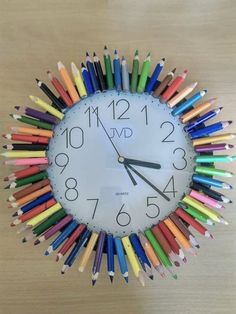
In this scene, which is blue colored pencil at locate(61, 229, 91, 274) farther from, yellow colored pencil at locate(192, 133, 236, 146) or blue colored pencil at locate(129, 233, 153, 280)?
yellow colored pencil at locate(192, 133, 236, 146)

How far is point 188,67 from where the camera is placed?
0.82 metres

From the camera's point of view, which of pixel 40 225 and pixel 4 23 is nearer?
pixel 40 225

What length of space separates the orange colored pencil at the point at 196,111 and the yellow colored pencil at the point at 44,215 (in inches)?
10.2

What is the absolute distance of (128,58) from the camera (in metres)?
0.83

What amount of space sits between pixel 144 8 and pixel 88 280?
0.52 meters

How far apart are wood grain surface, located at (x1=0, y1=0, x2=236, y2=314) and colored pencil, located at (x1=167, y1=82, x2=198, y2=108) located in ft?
0.23

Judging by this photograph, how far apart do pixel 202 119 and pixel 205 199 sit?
5.3 inches

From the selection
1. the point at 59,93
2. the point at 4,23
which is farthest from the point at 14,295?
the point at 4,23

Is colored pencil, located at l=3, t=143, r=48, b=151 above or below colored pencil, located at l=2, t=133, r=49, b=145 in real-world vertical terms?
below

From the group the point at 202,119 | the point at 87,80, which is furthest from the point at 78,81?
the point at 202,119

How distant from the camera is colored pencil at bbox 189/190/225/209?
2.39 ft

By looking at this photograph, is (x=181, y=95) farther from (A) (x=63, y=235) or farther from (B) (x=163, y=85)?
(A) (x=63, y=235)

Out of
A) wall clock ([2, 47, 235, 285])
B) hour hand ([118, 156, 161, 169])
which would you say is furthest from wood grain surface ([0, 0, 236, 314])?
hour hand ([118, 156, 161, 169])

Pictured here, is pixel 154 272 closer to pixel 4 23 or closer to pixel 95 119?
pixel 95 119
